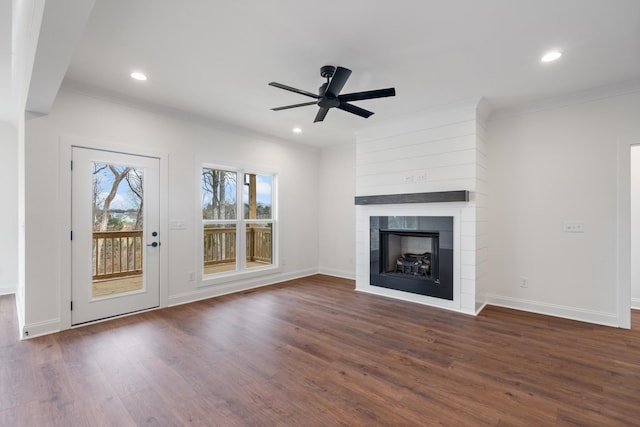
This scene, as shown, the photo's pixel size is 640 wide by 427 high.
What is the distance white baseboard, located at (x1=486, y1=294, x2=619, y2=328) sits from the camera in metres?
3.46

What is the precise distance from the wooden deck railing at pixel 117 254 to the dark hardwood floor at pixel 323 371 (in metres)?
0.76

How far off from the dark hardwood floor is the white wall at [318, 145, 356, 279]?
228 centimetres

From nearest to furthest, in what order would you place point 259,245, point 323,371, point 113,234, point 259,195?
point 323,371, point 113,234, point 259,195, point 259,245

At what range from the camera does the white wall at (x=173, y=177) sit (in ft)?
10.3

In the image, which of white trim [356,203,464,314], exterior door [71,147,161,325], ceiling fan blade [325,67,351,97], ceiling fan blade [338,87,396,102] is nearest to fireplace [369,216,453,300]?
white trim [356,203,464,314]

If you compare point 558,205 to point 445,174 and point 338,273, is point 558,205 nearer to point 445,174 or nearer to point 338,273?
point 445,174

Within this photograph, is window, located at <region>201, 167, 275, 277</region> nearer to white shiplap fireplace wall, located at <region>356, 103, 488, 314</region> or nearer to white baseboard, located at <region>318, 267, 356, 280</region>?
white baseboard, located at <region>318, 267, 356, 280</region>

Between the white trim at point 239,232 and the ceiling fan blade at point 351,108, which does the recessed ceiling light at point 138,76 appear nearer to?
the white trim at point 239,232

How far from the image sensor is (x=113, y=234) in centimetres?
388

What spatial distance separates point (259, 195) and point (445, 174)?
3.34 metres

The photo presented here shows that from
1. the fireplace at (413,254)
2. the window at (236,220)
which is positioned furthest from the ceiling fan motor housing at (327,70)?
the window at (236,220)

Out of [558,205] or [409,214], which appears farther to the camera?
[409,214]

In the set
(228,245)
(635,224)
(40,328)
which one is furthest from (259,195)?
(635,224)

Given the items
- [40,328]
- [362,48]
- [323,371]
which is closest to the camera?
[323,371]
